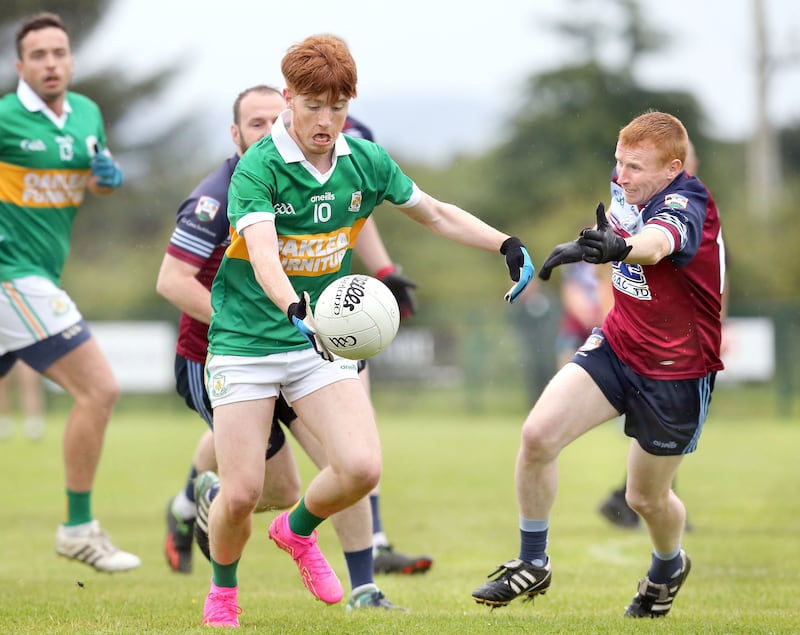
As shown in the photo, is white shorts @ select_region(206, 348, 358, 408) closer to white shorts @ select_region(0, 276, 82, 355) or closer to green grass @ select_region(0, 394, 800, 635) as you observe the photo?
green grass @ select_region(0, 394, 800, 635)

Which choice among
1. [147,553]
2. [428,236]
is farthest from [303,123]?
[428,236]

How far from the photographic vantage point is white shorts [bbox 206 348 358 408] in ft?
16.7

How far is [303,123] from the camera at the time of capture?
4930 mm

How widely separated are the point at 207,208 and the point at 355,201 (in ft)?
3.24

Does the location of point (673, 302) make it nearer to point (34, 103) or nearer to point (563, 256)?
point (563, 256)

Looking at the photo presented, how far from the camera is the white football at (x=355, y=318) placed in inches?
183

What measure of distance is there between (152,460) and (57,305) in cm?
807

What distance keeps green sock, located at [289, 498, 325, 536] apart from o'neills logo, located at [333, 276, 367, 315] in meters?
1.08

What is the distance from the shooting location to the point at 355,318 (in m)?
4.68

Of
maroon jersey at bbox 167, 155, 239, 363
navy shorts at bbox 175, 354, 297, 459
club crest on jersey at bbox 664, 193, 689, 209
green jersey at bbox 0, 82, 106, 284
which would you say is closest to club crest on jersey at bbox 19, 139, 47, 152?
green jersey at bbox 0, 82, 106, 284

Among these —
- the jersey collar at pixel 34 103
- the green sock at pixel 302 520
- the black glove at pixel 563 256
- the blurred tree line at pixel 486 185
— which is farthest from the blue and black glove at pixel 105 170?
the blurred tree line at pixel 486 185

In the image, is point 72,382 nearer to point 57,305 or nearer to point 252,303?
point 57,305

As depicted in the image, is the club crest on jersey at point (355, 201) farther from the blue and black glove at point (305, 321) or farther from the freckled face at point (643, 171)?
the freckled face at point (643, 171)

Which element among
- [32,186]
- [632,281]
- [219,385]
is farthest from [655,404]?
[32,186]
